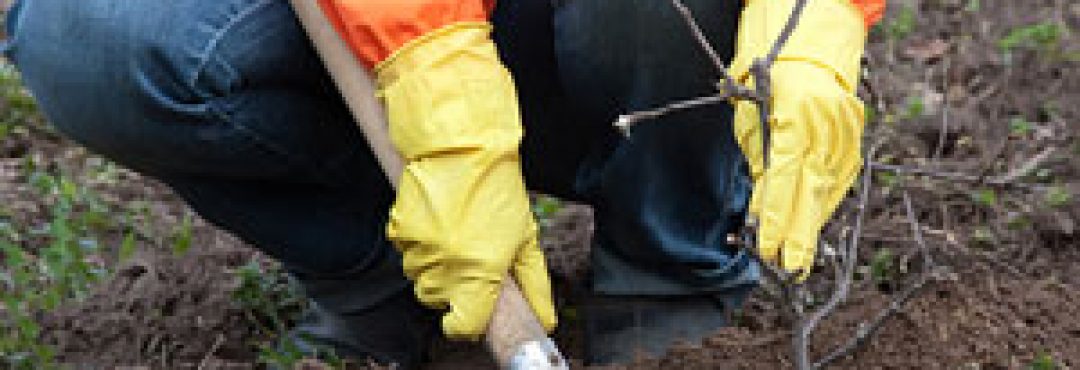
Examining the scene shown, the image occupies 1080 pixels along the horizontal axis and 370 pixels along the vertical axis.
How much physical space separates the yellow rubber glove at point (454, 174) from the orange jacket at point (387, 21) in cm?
1

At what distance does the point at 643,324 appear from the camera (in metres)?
2.31

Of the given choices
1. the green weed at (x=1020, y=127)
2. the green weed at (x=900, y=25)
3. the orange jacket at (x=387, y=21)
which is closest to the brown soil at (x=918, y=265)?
the green weed at (x=1020, y=127)

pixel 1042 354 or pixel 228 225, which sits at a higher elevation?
pixel 228 225

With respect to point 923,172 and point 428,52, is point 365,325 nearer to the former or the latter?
point 428,52

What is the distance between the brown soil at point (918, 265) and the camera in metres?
2.12

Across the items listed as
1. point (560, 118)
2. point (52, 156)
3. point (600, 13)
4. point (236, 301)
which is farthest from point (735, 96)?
point (52, 156)

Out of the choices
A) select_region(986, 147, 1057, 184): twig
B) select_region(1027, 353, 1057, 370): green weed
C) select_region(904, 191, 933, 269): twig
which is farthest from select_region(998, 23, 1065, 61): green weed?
select_region(1027, 353, 1057, 370): green weed

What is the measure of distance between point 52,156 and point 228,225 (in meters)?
1.22

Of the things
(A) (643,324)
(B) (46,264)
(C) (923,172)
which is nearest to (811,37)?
(C) (923,172)

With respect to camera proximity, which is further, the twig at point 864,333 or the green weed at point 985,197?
the green weed at point 985,197

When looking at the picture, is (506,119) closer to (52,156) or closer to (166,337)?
(166,337)

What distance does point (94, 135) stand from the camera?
6.77 ft

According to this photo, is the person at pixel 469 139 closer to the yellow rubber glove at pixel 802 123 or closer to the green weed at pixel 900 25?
the yellow rubber glove at pixel 802 123

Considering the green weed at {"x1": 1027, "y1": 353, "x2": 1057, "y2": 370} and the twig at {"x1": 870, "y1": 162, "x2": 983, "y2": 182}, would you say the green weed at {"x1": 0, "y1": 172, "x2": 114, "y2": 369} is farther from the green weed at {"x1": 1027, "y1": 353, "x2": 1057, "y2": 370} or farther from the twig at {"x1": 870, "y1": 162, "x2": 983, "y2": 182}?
the green weed at {"x1": 1027, "y1": 353, "x2": 1057, "y2": 370}
